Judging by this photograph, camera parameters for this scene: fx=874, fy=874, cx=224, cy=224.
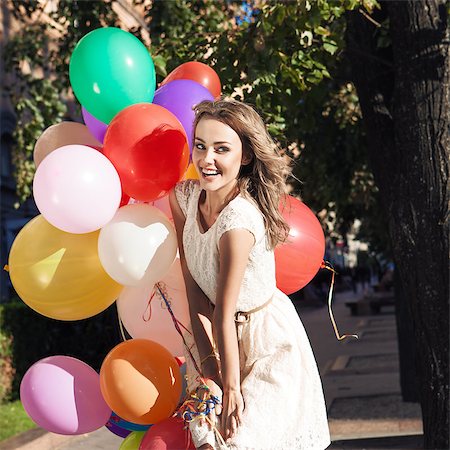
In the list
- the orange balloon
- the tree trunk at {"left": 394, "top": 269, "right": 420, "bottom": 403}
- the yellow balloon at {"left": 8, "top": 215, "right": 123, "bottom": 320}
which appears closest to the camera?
the orange balloon

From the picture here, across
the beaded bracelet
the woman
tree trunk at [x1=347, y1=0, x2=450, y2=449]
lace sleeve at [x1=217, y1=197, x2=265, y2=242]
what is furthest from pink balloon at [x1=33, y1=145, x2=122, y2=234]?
tree trunk at [x1=347, y1=0, x2=450, y2=449]

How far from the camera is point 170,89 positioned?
4.09m

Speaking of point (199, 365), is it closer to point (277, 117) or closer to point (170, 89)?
point (170, 89)

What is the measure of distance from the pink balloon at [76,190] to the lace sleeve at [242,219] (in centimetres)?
61

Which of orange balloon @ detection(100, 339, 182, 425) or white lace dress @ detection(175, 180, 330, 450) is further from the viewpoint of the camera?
orange balloon @ detection(100, 339, 182, 425)

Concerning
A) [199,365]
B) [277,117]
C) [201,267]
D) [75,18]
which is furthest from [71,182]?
[75,18]

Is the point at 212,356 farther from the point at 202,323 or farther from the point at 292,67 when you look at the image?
the point at 292,67

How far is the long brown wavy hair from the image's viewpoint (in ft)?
10.6

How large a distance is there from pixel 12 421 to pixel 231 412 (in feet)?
18.7

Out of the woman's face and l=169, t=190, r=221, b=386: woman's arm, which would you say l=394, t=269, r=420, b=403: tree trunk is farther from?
the woman's face

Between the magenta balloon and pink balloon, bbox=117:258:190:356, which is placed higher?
pink balloon, bbox=117:258:190:356

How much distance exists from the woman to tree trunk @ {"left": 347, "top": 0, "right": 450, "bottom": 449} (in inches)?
95.9

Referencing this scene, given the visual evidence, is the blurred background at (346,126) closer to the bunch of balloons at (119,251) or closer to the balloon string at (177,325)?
the bunch of balloons at (119,251)

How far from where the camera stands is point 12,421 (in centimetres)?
826
